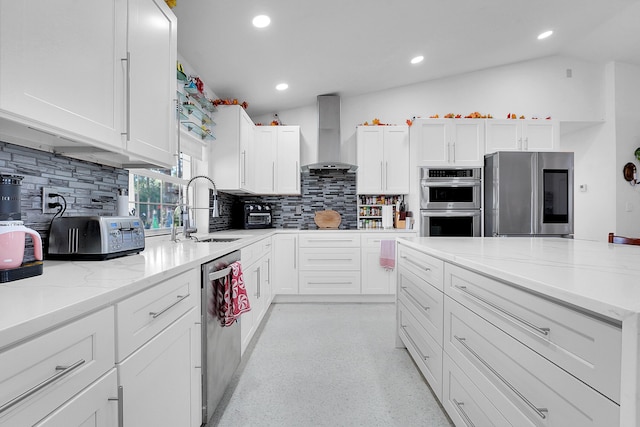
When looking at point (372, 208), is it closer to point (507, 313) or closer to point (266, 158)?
point (266, 158)

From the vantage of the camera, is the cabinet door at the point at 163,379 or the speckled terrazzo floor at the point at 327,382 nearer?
the cabinet door at the point at 163,379

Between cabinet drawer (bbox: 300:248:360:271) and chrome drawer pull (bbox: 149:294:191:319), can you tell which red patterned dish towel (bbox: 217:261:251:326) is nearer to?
chrome drawer pull (bbox: 149:294:191:319)

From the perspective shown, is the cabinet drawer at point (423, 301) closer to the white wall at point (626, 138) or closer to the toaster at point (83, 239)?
the toaster at point (83, 239)

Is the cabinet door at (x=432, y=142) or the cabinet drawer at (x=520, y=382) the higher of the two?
the cabinet door at (x=432, y=142)

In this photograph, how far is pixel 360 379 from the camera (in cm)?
195

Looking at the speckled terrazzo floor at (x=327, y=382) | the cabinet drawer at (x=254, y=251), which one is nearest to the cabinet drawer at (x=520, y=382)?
the speckled terrazzo floor at (x=327, y=382)

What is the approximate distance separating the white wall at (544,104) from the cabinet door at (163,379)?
3393 mm

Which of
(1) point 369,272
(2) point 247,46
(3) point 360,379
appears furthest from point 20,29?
(1) point 369,272

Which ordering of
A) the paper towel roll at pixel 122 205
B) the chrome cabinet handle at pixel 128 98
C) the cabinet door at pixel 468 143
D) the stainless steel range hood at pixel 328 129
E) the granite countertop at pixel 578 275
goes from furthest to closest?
the stainless steel range hood at pixel 328 129
the cabinet door at pixel 468 143
the paper towel roll at pixel 122 205
the chrome cabinet handle at pixel 128 98
the granite countertop at pixel 578 275

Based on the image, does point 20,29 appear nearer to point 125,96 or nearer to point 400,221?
point 125,96

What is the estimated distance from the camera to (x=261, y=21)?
87.7 inches

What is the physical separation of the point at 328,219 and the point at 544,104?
3474 millimetres

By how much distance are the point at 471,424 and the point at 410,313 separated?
2.89 ft

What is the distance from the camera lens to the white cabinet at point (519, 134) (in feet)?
12.3
